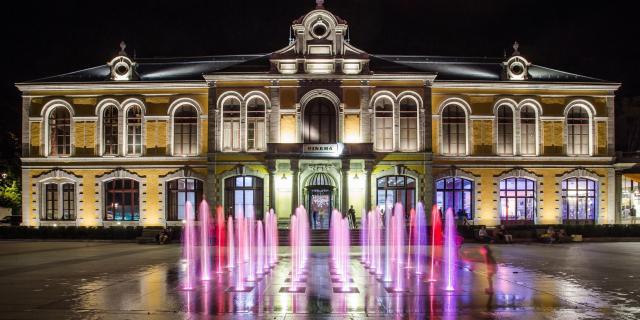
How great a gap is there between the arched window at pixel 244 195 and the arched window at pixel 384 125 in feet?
28.6

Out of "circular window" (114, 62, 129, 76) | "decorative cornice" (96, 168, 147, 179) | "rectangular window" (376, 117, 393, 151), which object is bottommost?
"decorative cornice" (96, 168, 147, 179)

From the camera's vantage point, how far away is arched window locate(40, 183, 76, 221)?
50.2 m

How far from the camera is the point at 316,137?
156 ft

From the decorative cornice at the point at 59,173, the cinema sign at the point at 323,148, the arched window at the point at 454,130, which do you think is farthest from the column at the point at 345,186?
the decorative cornice at the point at 59,173

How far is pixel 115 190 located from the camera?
165 ft

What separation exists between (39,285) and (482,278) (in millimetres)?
13457

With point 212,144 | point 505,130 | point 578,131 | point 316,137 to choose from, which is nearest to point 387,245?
point 316,137

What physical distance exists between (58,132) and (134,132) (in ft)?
18.1

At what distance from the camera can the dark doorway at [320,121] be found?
156 ft

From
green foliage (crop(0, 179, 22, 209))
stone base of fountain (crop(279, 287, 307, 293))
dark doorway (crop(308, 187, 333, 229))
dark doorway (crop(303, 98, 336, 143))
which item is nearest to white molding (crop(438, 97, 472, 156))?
dark doorway (crop(303, 98, 336, 143))

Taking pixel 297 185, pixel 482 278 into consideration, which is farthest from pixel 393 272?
pixel 297 185

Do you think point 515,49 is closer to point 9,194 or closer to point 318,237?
point 318,237

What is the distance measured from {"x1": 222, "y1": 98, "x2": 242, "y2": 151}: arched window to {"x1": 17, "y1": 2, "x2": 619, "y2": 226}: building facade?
0.33ft

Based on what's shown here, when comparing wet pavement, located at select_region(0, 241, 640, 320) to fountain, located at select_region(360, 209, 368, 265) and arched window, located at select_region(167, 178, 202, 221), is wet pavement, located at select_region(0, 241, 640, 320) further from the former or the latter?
arched window, located at select_region(167, 178, 202, 221)
